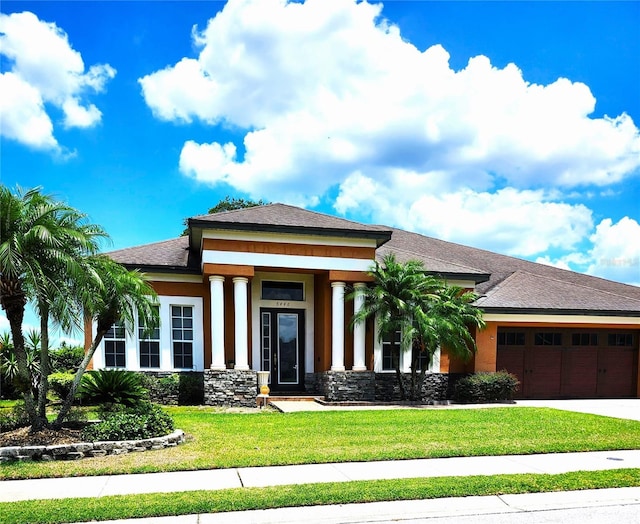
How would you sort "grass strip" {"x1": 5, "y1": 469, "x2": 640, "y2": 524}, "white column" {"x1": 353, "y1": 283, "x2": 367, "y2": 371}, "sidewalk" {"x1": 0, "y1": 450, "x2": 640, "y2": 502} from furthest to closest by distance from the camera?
"white column" {"x1": 353, "y1": 283, "x2": 367, "y2": 371} < "sidewalk" {"x1": 0, "y1": 450, "x2": 640, "y2": 502} < "grass strip" {"x1": 5, "y1": 469, "x2": 640, "y2": 524}

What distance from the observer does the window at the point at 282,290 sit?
1838cm

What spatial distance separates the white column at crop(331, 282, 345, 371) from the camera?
17.0 m

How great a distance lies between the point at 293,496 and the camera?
21.3 ft

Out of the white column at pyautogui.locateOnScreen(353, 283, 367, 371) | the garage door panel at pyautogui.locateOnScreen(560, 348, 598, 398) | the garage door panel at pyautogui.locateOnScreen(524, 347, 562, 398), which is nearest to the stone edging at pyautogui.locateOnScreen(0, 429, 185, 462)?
the white column at pyautogui.locateOnScreen(353, 283, 367, 371)

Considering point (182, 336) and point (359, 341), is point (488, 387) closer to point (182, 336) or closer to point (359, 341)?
point (359, 341)

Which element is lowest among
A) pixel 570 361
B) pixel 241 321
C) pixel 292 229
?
pixel 570 361

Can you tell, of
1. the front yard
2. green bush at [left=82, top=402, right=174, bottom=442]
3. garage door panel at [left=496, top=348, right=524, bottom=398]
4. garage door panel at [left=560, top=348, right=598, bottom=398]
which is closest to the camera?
the front yard

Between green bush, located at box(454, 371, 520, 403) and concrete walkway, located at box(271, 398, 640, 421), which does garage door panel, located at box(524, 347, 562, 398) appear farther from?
green bush, located at box(454, 371, 520, 403)

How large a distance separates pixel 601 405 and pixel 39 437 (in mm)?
16267

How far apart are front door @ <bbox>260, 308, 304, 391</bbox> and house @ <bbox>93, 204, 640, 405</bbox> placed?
0.12ft

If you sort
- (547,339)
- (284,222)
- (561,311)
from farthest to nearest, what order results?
(547,339) < (561,311) < (284,222)

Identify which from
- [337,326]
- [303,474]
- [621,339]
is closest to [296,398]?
[337,326]

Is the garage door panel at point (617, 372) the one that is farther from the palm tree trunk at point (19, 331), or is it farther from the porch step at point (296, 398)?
the palm tree trunk at point (19, 331)

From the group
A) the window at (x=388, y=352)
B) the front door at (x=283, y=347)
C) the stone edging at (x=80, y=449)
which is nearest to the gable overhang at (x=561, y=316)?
the window at (x=388, y=352)
